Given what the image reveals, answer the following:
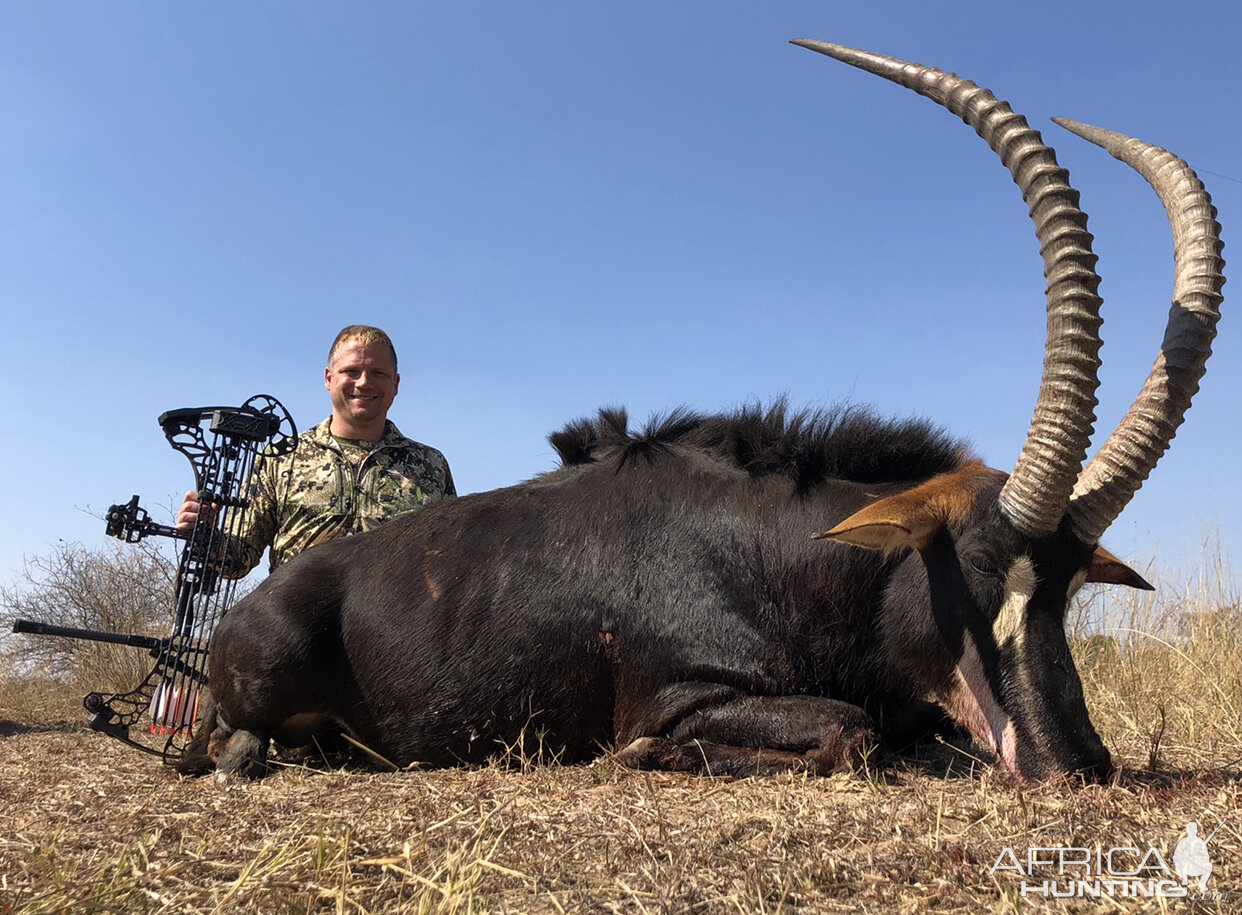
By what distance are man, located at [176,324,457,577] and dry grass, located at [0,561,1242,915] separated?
2.29 m

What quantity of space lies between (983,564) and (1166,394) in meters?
1.00

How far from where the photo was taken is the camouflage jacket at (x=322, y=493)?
6.36 m

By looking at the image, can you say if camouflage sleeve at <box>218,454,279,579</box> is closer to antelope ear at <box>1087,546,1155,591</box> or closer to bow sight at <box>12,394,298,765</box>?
bow sight at <box>12,394,298,765</box>

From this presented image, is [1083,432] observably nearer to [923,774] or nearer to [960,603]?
[960,603]

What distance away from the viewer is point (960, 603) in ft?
11.8

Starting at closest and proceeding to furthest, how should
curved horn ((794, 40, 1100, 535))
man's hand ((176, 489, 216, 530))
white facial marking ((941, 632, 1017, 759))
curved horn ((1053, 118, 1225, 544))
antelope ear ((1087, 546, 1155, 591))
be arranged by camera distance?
white facial marking ((941, 632, 1017, 759))
curved horn ((794, 40, 1100, 535))
curved horn ((1053, 118, 1225, 544))
antelope ear ((1087, 546, 1155, 591))
man's hand ((176, 489, 216, 530))

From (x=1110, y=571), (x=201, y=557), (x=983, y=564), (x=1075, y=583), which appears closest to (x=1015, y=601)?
(x=983, y=564)

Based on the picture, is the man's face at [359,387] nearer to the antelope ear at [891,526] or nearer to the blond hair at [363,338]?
the blond hair at [363,338]

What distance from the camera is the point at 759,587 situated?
4.02 metres

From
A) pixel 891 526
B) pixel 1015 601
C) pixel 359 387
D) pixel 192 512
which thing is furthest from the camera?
pixel 359 387

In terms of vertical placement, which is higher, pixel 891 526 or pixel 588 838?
pixel 891 526

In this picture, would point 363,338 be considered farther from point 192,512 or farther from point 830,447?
point 830,447

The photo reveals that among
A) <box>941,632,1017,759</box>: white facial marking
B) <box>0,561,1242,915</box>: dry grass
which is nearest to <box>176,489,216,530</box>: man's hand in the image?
<box>0,561,1242,915</box>: dry grass

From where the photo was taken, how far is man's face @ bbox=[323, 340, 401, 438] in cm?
674
